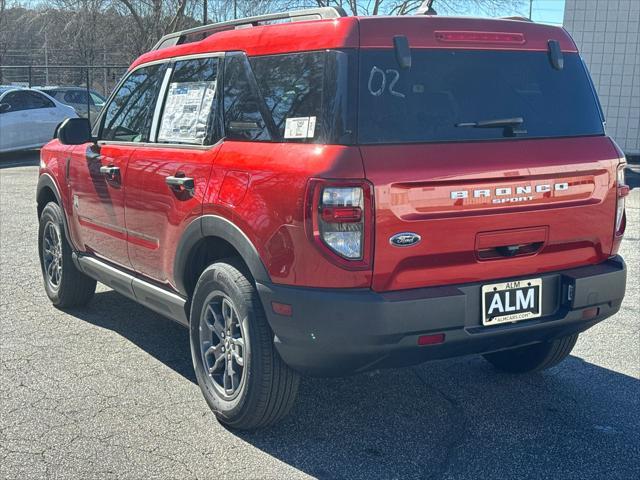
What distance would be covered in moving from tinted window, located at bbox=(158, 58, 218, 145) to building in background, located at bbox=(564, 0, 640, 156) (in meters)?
12.5

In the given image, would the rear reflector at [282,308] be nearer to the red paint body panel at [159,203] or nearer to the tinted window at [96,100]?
the red paint body panel at [159,203]

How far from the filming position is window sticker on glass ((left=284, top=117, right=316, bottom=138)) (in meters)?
3.25

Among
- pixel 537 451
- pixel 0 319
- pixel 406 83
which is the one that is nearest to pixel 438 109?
pixel 406 83

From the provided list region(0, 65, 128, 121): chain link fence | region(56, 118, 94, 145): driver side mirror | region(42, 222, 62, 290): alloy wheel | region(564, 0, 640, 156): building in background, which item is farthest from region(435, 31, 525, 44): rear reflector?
region(0, 65, 128, 121): chain link fence

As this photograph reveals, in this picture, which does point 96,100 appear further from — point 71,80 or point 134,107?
point 134,107

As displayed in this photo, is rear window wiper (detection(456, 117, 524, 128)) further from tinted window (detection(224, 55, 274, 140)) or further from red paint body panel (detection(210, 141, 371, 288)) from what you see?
tinted window (detection(224, 55, 274, 140))

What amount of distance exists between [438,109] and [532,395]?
1808mm

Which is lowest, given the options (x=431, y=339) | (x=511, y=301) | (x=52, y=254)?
(x=52, y=254)

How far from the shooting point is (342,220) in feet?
10.1

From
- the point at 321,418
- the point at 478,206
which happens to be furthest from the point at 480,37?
the point at 321,418

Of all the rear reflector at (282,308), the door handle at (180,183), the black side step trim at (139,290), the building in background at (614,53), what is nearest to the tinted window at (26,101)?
the building in background at (614,53)

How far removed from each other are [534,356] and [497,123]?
1571mm

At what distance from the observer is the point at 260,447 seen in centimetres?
361

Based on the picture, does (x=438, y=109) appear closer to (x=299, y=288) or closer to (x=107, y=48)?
(x=299, y=288)
